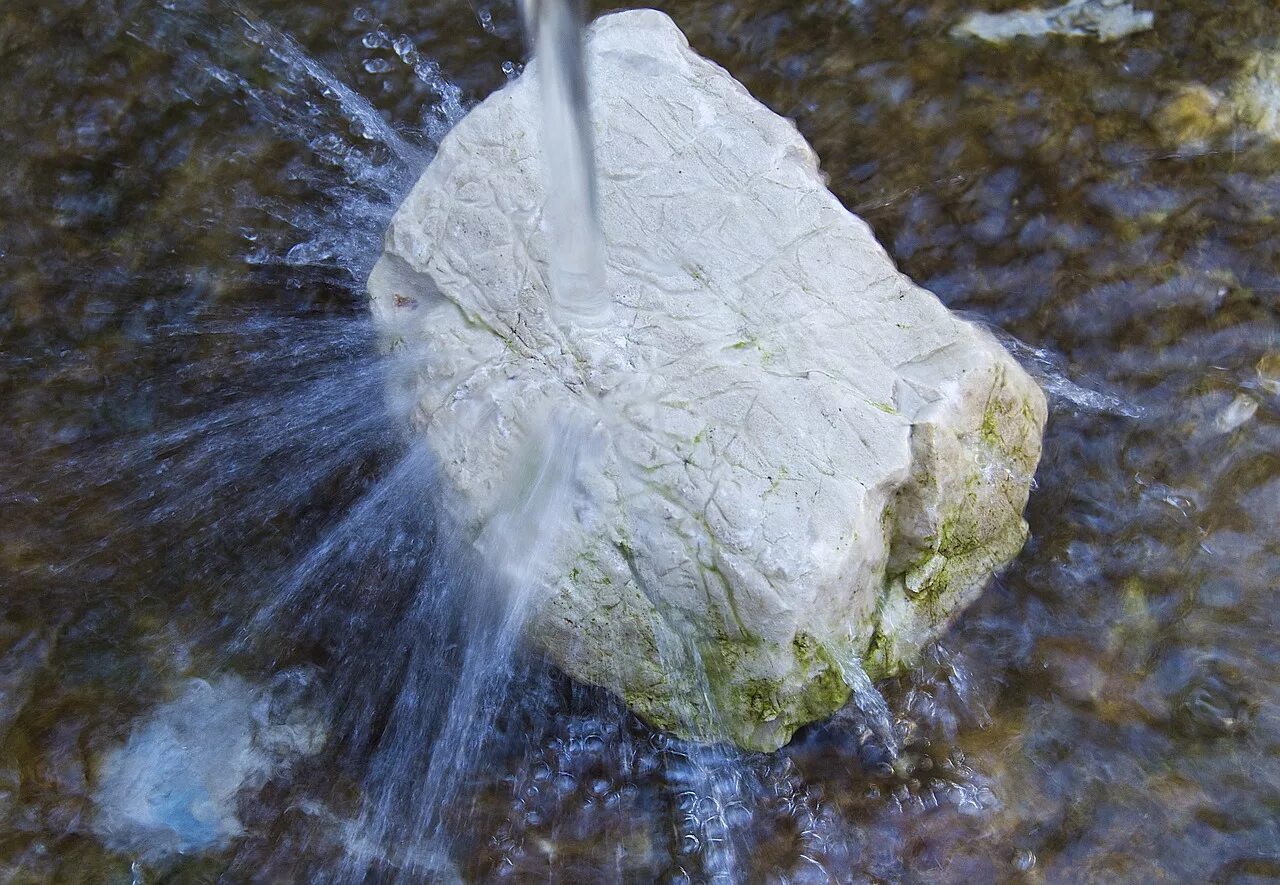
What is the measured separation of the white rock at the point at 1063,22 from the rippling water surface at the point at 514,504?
4.1 inches

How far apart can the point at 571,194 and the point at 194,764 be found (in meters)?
2.11

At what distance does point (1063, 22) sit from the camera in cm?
471

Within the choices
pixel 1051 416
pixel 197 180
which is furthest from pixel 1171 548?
pixel 197 180

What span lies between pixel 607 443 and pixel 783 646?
0.73 meters

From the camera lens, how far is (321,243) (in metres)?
4.27

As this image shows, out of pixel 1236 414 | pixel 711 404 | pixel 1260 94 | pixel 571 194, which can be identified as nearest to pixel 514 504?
pixel 711 404

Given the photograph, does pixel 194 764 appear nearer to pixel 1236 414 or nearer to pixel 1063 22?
pixel 1236 414

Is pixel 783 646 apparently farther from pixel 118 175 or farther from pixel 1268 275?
pixel 118 175

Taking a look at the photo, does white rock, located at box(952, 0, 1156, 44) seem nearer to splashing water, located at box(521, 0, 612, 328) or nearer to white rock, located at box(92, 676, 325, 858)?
splashing water, located at box(521, 0, 612, 328)

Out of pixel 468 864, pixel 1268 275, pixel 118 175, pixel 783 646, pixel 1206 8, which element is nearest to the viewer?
pixel 783 646

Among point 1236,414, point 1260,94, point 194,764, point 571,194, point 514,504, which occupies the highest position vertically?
point 571,194

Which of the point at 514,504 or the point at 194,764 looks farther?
the point at 194,764

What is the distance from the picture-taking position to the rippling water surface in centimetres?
318

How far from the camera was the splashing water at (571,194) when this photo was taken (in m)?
2.85
